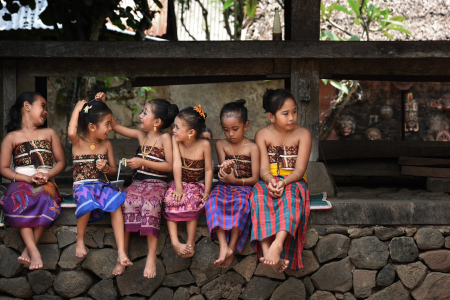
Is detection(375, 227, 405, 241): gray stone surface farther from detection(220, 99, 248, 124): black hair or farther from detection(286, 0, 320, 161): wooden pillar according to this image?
detection(220, 99, 248, 124): black hair

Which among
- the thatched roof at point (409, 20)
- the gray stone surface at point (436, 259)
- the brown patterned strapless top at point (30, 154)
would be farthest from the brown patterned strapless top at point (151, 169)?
the thatched roof at point (409, 20)

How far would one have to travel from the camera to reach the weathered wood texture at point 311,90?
3695 mm

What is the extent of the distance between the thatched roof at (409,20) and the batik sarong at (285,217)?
23.0 ft

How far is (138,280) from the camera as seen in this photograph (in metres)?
3.24

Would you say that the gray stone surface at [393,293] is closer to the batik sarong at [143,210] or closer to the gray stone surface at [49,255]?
the batik sarong at [143,210]

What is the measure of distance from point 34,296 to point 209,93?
7.07m

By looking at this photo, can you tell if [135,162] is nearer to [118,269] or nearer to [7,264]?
[118,269]

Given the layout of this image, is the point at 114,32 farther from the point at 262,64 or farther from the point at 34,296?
the point at 34,296

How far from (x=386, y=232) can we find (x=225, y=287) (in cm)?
129

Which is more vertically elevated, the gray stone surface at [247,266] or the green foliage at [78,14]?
the green foliage at [78,14]

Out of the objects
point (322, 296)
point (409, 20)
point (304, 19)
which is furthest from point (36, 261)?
point (409, 20)

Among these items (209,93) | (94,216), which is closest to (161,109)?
(94,216)

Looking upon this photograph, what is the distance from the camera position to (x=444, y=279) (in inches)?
127

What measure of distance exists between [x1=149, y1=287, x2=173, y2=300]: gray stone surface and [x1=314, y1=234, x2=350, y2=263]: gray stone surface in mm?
1151
